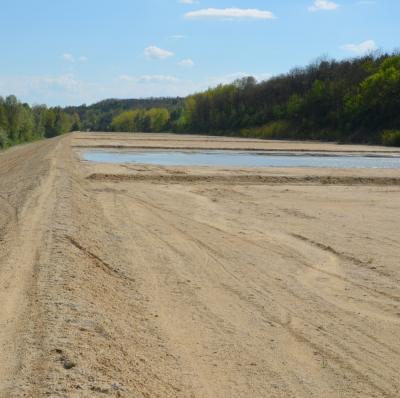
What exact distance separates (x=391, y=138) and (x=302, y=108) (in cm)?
3290

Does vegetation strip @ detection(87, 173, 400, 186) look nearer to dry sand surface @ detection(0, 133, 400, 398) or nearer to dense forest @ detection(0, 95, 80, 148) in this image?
dry sand surface @ detection(0, 133, 400, 398)

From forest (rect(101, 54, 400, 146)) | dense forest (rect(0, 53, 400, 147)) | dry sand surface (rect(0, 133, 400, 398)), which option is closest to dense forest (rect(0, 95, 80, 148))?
dense forest (rect(0, 53, 400, 147))

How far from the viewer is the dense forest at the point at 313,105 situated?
6950 centimetres

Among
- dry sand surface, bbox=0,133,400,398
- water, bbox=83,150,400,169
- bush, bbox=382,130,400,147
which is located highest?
bush, bbox=382,130,400,147

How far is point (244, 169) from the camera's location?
28172mm

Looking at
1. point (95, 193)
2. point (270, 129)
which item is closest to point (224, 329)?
point (95, 193)

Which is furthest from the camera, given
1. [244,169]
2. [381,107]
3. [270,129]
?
[270,129]

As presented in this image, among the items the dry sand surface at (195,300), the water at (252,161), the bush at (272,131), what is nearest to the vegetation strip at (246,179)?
the water at (252,161)

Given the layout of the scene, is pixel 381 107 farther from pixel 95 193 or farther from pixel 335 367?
pixel 335 367

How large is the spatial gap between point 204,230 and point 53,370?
8.32 m

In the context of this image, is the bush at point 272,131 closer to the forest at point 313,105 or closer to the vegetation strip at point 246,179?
the forest at point 313,105

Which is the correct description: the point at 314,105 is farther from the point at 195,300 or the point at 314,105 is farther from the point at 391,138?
the point at 195,300

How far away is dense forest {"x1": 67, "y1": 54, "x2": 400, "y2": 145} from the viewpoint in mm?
69500

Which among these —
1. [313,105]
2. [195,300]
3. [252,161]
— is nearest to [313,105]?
[313,105]
